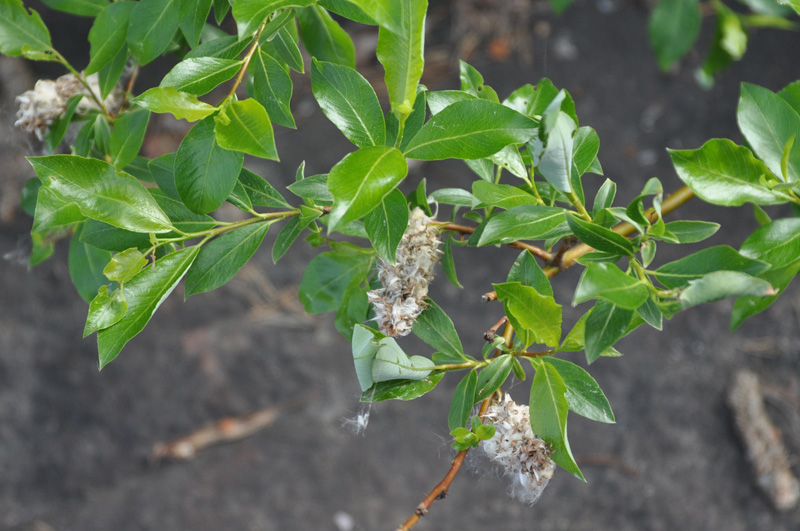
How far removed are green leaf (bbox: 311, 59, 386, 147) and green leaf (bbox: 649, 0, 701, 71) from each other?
34.4 inches

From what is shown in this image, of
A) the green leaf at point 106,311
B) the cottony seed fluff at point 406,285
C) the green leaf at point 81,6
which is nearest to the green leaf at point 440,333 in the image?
the cottony seed fluff at point 406,285

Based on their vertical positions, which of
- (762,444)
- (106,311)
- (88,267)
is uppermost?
(106,311)

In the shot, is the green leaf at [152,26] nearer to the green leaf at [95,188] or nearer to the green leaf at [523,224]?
the green leaf at [95,188]

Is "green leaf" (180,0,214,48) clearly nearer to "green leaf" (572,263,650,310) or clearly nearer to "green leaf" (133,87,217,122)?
"green leaf" (133,87,217,122)

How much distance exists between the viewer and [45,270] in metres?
1.66

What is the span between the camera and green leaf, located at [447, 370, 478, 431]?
→ 468 mm

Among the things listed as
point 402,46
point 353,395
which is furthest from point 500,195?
point 353,395

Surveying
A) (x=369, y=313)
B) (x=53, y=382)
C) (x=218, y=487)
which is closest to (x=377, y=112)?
(x=369, y=313)

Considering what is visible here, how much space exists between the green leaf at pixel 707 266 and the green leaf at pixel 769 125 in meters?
0.12

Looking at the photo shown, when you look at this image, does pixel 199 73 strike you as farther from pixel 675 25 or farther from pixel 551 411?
pixel 675 25

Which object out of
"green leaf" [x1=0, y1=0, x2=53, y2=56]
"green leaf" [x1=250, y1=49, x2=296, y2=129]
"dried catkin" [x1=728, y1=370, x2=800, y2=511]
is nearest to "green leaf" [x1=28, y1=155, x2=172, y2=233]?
"green leaf" [x1=250, y1=49, x2=296, y2=129]

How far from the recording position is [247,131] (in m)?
0.43

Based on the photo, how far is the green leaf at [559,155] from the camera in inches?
15.6

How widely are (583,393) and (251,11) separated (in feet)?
1.16
